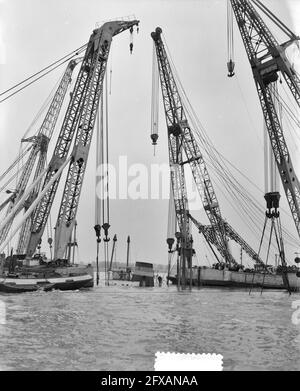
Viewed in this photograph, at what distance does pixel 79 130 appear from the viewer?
61.3 metres

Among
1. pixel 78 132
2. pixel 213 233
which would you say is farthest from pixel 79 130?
pixel 213 233

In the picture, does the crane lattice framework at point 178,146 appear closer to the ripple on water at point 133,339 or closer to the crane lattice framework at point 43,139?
the crane lattice framework at point 43,139

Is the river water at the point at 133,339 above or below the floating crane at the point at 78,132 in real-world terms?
below

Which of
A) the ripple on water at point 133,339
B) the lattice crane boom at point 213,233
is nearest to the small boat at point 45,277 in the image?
the ripple on water at point 133,339

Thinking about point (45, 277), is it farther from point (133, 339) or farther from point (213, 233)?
point (213, 233)

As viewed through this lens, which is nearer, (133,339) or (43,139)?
(133,339)

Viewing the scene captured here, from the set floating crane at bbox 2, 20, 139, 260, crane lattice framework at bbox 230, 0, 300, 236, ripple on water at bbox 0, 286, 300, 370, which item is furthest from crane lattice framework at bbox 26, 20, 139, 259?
ripple on water at bbox 0, 286, 300, 370

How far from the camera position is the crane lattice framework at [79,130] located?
60219 mm

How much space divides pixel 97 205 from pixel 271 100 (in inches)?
1110

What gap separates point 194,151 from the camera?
82.2 meters

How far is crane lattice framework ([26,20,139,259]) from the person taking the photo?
60219 mm

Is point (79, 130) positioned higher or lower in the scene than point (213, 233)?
higher
